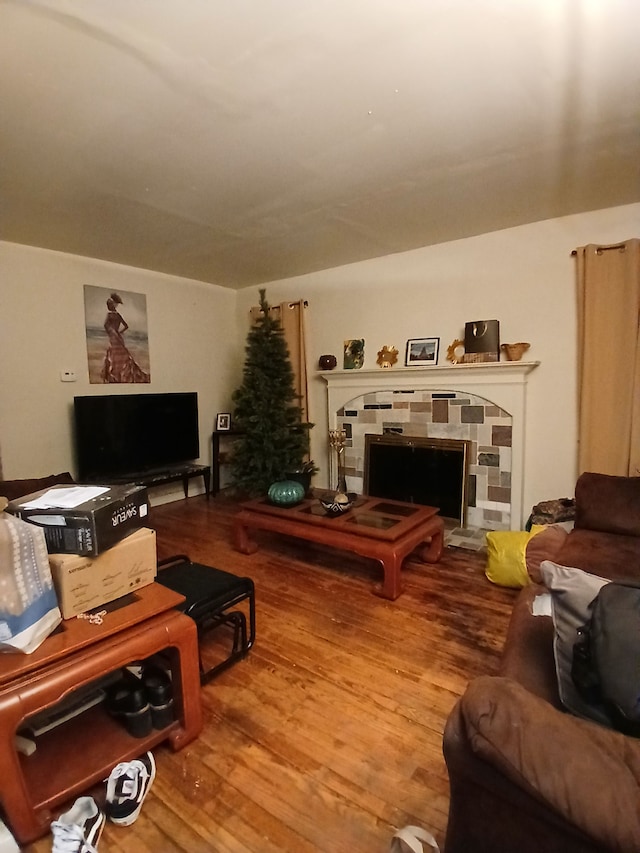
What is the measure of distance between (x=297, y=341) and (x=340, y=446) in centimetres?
133

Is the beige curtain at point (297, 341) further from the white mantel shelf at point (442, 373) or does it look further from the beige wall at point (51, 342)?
the beige wall at point (51, 342)

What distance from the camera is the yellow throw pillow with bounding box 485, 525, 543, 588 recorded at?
2730 millimetres

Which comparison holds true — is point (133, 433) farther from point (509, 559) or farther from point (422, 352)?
point (509, 559)

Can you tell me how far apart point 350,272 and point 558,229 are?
190cm

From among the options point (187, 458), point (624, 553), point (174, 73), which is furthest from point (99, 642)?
point (187, 458)

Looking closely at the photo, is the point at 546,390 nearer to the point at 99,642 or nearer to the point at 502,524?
the point at 502,524

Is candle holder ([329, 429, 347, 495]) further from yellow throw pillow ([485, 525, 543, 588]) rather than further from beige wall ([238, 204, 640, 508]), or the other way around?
yellow throw pillow ([485, 525, 543, 588])

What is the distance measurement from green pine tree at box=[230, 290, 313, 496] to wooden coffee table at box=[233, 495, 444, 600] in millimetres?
886

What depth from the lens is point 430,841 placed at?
121 cm

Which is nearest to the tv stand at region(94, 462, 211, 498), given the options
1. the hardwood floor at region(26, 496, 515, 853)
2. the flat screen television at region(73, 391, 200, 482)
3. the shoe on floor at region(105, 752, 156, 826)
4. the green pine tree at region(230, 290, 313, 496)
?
the flat screen television at region(73, 391, 200, 482)

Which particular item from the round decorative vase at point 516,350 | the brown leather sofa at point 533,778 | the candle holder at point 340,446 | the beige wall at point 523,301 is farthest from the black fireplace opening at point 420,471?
the brown leather sofa at point 533,778

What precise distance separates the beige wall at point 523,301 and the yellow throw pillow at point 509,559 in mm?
950

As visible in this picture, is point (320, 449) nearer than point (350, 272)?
No

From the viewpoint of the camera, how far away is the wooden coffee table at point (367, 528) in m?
2.66
